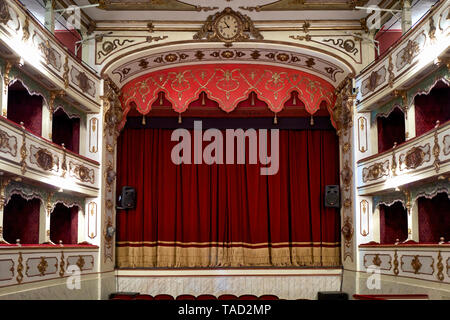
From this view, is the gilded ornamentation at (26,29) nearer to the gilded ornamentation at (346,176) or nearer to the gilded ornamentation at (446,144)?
the gilded ornamentation at (446,144)

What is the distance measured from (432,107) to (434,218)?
81.8 inches

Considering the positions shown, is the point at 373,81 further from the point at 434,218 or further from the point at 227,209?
the point at 227,209

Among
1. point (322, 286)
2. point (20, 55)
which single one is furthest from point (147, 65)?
point (322, 286)

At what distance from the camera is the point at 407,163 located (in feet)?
32.3

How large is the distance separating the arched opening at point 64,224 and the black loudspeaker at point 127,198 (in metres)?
1.52

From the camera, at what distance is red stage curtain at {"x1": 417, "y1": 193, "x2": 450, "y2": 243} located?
1023 centimetres

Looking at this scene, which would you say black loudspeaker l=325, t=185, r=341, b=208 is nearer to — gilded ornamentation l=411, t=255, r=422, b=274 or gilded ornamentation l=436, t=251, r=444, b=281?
gilded ornamentation l=411, t=255, r=422, b=274

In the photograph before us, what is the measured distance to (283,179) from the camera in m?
13.8

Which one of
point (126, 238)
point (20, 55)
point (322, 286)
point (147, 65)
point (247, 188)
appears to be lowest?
point (322, 286)

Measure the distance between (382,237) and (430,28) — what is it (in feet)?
15.0

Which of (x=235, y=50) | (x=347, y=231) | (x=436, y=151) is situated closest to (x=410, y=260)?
(x=436, y=151)

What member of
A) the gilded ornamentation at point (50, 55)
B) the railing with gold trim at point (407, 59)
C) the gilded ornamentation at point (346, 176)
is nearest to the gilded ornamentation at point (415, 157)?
the railing with gold trim at point (407, 59)

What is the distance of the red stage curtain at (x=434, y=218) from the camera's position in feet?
33.6
